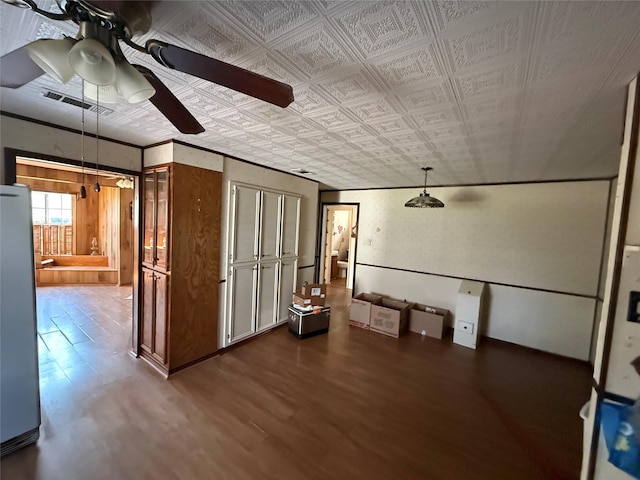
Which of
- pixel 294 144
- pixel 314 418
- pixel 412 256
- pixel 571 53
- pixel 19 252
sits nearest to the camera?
pixel 571 53

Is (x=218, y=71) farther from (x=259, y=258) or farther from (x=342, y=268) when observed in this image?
(x=342, y=268)

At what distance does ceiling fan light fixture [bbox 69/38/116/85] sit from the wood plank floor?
7.35 ft

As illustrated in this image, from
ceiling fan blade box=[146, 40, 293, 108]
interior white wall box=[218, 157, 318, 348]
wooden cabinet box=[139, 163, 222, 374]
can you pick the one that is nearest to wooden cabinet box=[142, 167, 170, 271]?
wooden cabinet box=[139, 163, 222, 374]

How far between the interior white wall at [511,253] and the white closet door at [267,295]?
2.24 meters

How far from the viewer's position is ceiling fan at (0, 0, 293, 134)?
0.80 m

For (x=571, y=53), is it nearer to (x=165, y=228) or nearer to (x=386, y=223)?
(x=165, y=228)

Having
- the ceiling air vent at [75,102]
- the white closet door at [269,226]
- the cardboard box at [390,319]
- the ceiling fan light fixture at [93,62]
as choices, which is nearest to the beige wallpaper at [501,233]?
the cardboard box at [390,319]

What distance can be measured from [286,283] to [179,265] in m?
1.79

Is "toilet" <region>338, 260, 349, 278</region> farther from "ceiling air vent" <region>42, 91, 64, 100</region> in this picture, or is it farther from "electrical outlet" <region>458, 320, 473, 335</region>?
"ceiling air vent" <region>42, 91, 64, 100</region>

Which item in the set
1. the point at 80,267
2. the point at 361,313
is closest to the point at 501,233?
the point at 361,313

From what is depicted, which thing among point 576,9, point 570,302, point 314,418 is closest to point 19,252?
point 314,418

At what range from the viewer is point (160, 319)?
2.79m

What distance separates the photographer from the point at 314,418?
2.23m

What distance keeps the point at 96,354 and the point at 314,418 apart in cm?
273
